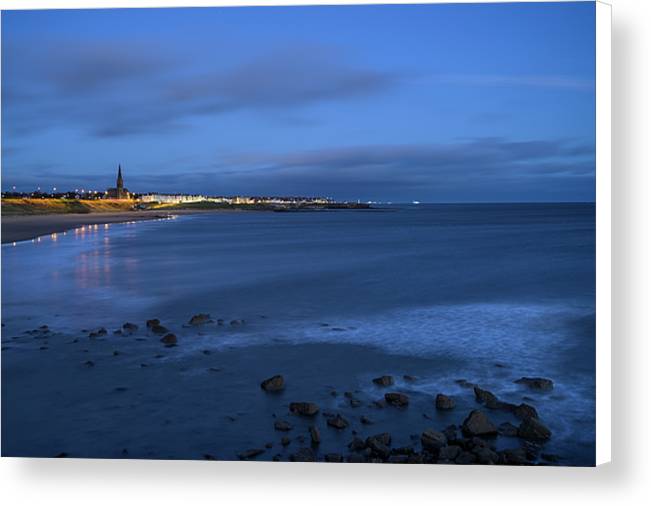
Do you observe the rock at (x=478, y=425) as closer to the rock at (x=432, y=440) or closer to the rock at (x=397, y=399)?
the rock at (x=432, y=440)

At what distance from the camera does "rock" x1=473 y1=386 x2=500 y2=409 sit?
514 centimetres

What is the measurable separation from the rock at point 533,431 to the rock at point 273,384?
2.15 m

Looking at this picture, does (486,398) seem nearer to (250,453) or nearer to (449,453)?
(449,453)

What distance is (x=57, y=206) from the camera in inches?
1330

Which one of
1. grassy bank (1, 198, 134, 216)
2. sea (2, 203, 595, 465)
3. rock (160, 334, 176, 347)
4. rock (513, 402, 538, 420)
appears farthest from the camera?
grassy bank (1, 198, 134, 216)

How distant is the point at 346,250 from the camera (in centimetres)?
1892

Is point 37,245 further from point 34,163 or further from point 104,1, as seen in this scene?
point 104,1

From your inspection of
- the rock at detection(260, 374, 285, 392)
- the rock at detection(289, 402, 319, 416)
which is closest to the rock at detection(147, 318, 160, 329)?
the rock at detection(260, 374, 285, 392)

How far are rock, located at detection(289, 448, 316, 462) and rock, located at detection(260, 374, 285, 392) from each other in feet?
3.21

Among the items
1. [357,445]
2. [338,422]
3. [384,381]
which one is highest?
[384,381]

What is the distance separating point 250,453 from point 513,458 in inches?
80.7

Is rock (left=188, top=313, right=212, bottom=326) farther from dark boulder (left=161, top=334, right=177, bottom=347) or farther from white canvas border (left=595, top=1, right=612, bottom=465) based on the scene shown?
white canvas border (left=595, top=1, right=612, bottom=465)

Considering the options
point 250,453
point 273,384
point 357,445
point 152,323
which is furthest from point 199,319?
point 357,445

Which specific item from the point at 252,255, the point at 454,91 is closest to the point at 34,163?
the point at 454,91
